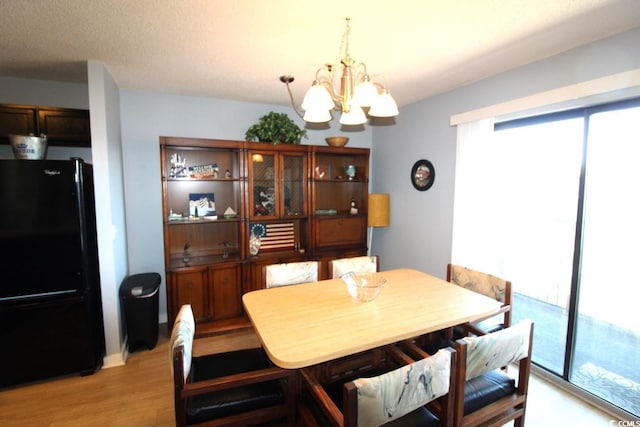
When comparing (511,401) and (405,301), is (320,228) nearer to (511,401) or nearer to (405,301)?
(405,301)

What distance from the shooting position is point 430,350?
203 centimetres

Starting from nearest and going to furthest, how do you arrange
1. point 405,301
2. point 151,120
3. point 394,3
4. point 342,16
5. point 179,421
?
point 179,421, point 394,3, point 342,16, point 405,301, point 151,120

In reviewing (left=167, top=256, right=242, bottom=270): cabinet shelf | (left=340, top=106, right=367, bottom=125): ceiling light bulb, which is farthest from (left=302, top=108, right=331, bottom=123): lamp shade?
(left=167, top=256, right=242, bottom=270): cabinet shelf

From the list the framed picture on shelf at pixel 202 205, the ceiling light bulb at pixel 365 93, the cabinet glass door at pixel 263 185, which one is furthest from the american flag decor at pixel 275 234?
the ceiling light bulb at pixel 365 93

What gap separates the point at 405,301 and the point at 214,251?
2.41 metres

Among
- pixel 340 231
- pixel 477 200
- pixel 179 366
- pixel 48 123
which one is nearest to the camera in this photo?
pixel 179 366

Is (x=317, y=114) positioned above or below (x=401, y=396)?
above

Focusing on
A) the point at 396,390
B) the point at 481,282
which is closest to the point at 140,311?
the point at 396,390

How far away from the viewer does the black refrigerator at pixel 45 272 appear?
2.15 meters

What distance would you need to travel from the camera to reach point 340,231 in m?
3.81

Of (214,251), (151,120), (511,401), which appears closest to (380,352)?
(511,401)

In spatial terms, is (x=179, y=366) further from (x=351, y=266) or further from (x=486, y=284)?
(x=486, y=284)

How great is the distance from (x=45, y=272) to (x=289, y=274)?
1.86 m

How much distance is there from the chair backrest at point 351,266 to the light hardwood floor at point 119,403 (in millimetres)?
1476
